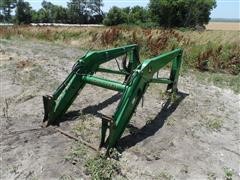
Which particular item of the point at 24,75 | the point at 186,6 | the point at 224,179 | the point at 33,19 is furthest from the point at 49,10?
the point at 224,179

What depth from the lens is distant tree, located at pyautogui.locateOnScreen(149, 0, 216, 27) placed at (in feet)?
163

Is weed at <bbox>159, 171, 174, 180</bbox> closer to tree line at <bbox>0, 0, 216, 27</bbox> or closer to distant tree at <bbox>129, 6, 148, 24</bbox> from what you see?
tree line at <bbox>0, 0, 216, 27</bbox>

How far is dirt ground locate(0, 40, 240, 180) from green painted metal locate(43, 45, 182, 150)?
24 cm

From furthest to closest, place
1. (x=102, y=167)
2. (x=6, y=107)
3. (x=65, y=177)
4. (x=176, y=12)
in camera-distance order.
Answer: (x=176, y=12) < (x=6, y=107) < (x=102, y=167) < (x=65, y=177)

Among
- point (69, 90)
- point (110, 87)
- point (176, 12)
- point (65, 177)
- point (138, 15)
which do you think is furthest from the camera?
point (138, 15)

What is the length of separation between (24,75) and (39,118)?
9.46 feet

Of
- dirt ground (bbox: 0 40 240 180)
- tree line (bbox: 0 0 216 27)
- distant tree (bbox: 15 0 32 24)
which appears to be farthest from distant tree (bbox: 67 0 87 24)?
dirt ground (bbox: 0 40 240 180)

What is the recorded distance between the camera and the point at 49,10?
3132 inches

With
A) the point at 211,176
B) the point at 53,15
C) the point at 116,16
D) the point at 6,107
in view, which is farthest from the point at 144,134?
the point at 53,15

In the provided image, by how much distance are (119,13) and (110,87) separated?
202 ft

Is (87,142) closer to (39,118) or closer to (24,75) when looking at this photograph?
(39,118)

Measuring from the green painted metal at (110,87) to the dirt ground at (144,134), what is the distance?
243 millimetres

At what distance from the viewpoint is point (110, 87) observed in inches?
186

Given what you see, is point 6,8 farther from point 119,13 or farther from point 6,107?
point 6,107
